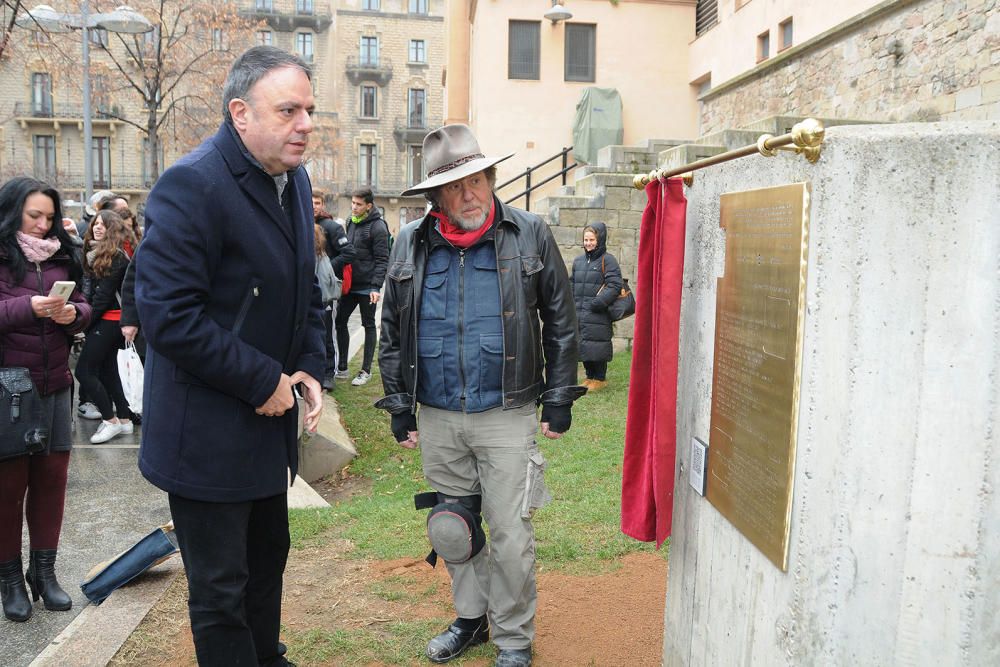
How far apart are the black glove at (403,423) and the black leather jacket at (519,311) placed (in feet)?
0.13

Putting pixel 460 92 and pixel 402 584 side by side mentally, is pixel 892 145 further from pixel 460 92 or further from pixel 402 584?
pixel 460 92

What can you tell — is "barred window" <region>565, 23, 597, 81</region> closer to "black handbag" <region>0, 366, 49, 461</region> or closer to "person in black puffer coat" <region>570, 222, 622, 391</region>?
"person in black puffer coat" <region>570, 222, 622, 391</region>

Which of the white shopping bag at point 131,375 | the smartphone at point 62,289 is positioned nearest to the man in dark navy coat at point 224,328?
the smartphone at point 62,289

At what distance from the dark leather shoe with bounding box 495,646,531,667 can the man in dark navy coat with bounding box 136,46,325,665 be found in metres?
1.09

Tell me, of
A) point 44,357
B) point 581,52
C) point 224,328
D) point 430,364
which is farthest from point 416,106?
point 224,328

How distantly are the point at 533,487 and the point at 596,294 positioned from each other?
6552 mm

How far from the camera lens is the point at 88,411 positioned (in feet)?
27.0

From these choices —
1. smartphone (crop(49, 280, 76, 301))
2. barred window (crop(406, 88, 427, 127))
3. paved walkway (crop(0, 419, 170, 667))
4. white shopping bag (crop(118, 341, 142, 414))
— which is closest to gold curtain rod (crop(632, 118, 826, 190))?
smartphone (crop(49, 280, 76, 301))

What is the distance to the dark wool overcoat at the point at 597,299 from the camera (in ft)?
31.9

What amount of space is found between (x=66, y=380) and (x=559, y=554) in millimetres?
2765

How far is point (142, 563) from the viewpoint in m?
4.12

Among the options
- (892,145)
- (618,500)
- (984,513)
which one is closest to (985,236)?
(892,145)

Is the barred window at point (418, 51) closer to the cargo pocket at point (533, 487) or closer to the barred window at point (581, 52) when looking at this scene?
the barred window at point (581, 52)

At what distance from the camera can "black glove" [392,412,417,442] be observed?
3.61m
